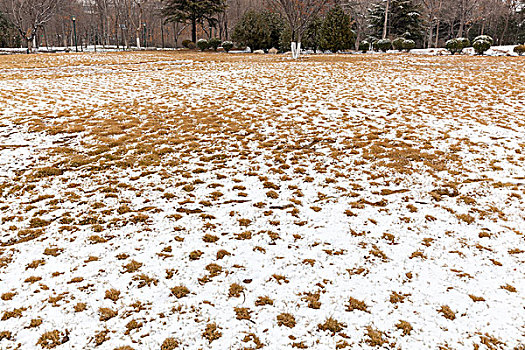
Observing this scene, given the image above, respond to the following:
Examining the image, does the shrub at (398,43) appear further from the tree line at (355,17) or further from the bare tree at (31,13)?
the bare tree at (31,13)

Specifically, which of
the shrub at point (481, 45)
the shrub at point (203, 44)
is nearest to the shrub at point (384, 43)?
the shrub at point (481, 45)

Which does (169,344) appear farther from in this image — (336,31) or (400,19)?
(400,19)

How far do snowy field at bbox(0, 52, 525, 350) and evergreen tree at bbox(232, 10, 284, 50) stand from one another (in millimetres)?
28002

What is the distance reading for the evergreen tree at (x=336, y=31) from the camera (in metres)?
30.1

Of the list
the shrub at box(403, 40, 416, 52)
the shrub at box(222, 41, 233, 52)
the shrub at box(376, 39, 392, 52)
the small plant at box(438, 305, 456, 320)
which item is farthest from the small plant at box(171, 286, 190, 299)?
the shrub at box(222, 41, 233, 52)

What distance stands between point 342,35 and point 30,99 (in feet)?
88.5

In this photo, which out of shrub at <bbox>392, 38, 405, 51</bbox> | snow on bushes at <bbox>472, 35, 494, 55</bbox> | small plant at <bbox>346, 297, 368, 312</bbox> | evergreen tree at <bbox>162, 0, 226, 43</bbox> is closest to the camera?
small plant at <bbox>346, 297, 368, 312</bbox>

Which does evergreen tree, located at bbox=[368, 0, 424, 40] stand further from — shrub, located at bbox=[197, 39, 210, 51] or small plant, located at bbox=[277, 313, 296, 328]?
small plant, located at bbox=[277, 313, 296, 328]

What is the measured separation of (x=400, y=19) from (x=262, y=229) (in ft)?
136

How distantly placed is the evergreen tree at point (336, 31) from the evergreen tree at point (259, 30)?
6.13 m

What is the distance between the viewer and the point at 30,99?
35.4 feet

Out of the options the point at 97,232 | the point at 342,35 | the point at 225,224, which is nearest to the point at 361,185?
the point at 225,224

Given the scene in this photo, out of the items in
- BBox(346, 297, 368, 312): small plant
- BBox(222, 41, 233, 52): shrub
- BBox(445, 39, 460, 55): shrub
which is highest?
BBox(222, 41, 233, 52): shrub

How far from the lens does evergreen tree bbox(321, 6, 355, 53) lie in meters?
30.1
